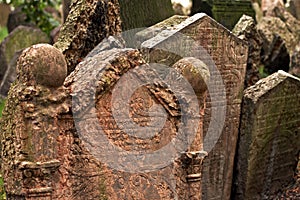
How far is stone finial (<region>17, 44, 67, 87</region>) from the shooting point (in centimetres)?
294

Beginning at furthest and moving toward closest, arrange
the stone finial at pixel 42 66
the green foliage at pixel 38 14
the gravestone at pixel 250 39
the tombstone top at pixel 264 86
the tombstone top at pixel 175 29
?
the green foliage at pixel 38 14 < the gravestone at pixel 250 39 < the tombstone top at pixel 264 86 < the tombstone top at pixel 175 29 < the stone finial at pixel 42 66

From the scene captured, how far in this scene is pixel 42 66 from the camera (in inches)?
115

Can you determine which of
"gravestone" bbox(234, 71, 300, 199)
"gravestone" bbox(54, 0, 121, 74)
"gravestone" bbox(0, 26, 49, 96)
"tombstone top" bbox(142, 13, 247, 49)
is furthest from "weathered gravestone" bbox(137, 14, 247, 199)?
"gravestone" bbox(0, 26, 49, 96)

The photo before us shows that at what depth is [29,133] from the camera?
2977 millimetres

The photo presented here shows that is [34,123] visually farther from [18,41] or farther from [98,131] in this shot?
[18,41]

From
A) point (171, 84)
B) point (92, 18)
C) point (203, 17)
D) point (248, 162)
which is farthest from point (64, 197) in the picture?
point (248, 162)

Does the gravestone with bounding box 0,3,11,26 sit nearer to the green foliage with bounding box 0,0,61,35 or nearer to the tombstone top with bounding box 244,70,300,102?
the green foliage with bounding box 0,0,61,35

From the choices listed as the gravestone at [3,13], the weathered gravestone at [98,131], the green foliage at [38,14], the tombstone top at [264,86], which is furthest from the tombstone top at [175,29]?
A: the gravestone at [3,13]

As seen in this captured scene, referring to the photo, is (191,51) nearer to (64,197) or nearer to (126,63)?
(126,63)

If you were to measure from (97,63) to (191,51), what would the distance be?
6.32 feet

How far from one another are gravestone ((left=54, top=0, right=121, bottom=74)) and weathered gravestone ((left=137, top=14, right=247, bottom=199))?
0.37m

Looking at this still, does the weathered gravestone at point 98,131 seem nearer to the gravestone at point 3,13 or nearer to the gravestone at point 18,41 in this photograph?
the gravestone at point 18,41

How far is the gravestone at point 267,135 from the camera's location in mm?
5586

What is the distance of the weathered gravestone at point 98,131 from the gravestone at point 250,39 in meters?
2.74
